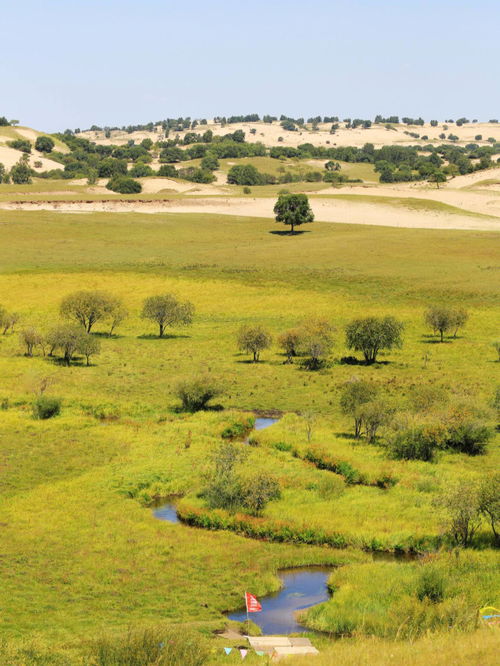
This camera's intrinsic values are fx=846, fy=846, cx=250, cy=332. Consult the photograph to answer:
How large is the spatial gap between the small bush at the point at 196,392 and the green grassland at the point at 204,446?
6.31 ft

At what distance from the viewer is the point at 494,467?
5088 cm

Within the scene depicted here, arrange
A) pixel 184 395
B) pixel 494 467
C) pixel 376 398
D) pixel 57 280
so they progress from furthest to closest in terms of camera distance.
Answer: pixel 57 280, pixel 184 395, pixel 376 398, pixel 494 467

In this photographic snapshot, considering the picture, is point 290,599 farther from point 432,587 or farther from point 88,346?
point 88,346

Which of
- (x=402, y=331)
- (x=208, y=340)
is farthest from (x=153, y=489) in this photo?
(x=402, y=331)

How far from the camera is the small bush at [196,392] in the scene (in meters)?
64.8

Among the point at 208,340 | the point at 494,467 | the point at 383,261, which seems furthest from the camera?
the point at 383,261

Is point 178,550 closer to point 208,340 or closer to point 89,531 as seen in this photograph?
point 89,531

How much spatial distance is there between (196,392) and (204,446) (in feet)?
33.0

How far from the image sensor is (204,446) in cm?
5522

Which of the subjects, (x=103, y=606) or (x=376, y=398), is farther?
(x=376, y=398)

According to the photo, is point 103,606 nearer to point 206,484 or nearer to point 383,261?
point 206,484

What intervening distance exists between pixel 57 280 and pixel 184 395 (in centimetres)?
5397

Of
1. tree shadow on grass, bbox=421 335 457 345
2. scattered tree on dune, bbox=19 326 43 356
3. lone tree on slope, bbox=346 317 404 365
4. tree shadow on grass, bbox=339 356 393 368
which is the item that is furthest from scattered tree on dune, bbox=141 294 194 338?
tree shadow on grass, bbox=421 335 457 345

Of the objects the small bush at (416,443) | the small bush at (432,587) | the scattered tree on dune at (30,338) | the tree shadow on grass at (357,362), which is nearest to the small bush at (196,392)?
the small bush at (416,443)
